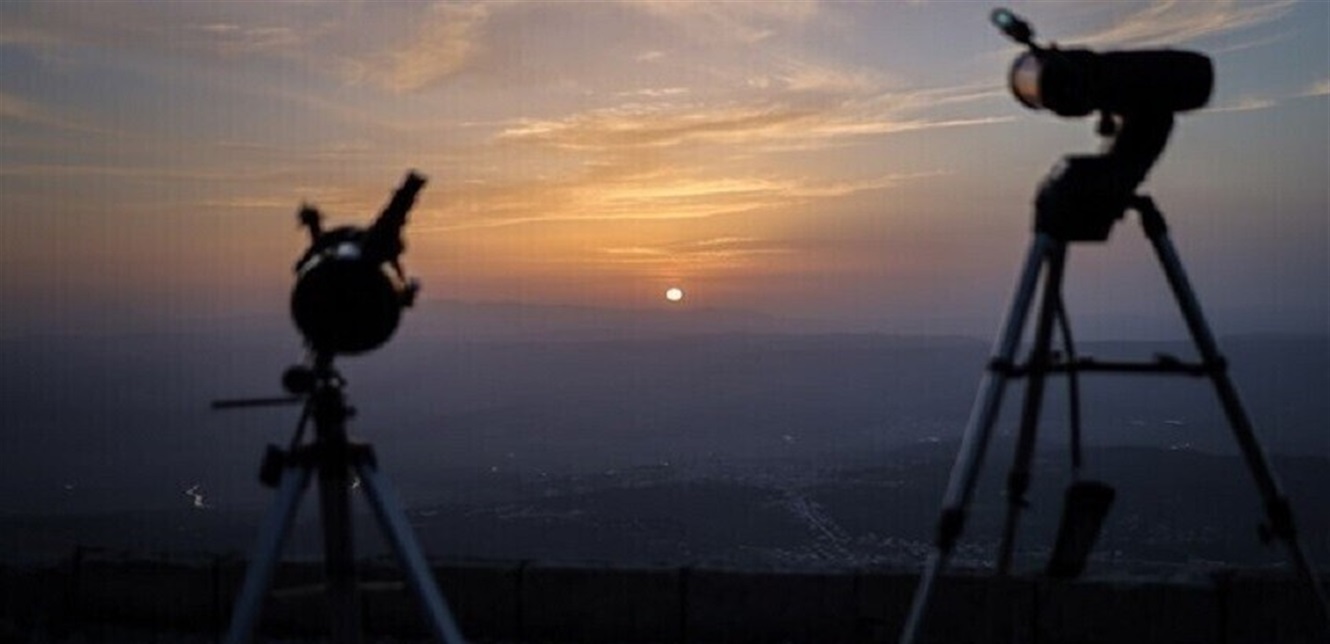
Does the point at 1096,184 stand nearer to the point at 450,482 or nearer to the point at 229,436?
Result: the point at 450,482

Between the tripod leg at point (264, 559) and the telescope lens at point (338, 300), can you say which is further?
the telescope lens at point (338, 300)

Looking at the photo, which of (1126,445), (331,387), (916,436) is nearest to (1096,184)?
(331,387)

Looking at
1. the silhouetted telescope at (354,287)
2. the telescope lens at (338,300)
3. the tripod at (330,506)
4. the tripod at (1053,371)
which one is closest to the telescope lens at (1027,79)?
the tripod at (1053,371)

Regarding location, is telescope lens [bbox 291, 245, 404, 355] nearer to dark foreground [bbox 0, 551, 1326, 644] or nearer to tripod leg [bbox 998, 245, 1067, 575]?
tripod leg [bbox 998, 245, 1067, 575]

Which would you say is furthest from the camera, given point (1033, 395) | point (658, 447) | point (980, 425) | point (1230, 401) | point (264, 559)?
point (658, 447)

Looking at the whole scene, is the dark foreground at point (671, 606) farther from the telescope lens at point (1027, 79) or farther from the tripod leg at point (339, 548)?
the telescope lens at point (1027, 79)

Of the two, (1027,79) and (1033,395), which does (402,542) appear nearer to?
(1033,395)

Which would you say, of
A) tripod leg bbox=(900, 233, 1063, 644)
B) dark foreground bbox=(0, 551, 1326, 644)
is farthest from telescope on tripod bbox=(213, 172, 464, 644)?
dark foreground bbox=(0, 551, 1326, 644)

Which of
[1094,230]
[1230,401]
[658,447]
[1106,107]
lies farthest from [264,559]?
[658,447]
